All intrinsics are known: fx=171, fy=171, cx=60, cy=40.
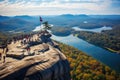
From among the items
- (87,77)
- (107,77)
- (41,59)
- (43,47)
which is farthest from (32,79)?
(107,77)

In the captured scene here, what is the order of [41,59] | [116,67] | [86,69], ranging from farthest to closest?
[116,67]
[86,69]
[41,59]

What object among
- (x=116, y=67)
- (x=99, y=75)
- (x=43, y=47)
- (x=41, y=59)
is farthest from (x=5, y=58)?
(x=116, y=67)

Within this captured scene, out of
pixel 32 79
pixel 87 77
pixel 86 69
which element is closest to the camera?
pixel 32 79

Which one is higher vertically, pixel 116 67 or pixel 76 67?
pixel 76 67

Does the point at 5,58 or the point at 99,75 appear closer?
the point at 5,58

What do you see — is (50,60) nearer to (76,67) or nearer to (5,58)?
(5,58)

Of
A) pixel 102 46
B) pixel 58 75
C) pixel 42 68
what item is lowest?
pixel 102 46
